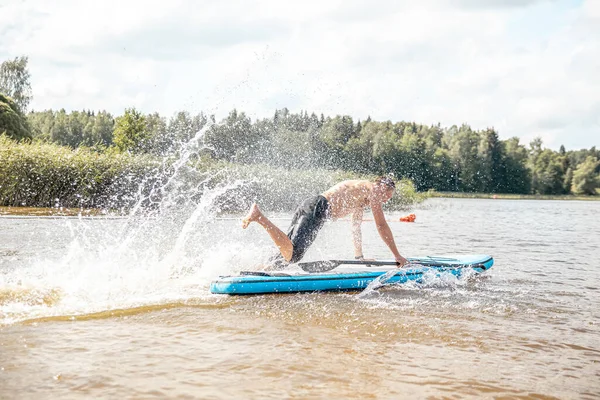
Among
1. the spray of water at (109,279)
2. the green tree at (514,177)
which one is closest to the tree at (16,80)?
the spray of water at (109,279)

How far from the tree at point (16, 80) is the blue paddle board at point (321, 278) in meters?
62.2

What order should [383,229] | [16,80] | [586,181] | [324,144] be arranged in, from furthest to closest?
[586,181] < [16,80] < [324,144] < [383,229]

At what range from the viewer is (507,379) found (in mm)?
4250

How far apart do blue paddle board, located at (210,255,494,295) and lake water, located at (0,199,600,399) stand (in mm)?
141

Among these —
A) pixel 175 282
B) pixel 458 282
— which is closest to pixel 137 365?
pixel 175 282

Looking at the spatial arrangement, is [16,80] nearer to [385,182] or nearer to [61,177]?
[61,177]

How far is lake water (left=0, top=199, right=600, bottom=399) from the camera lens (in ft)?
12.9

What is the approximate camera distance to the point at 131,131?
1652 inches

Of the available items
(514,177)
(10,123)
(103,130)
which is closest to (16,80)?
(10,123)

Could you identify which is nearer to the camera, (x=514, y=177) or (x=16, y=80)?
(x=16, y=80)

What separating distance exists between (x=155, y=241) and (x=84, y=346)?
26.8 feet

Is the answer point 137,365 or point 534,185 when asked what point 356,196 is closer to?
point 137,365

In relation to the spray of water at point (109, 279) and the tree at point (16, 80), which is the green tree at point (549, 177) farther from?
the spray of water at point (109, 279)

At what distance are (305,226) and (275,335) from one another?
2579mm
